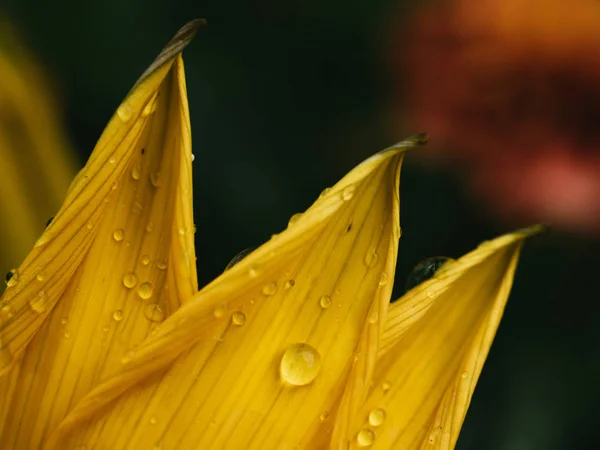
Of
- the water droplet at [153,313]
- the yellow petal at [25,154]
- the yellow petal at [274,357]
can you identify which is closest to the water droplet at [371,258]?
the yellow petal at [274,357]

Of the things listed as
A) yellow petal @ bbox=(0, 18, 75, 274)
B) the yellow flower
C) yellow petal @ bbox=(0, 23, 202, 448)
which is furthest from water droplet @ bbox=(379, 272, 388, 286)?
yellow petal @ bbox=(0, 18, 75, 274)

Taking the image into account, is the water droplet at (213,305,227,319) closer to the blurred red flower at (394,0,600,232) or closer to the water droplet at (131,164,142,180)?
the water droplet at (131,164,142,180)

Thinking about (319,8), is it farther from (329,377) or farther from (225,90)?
(329,377)

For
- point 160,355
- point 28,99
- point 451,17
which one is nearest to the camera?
point 160,355

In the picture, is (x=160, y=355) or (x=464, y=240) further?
(x=464, y=240)

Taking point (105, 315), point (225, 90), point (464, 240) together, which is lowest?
point (464, 240)

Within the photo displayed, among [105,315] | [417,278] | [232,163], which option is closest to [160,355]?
[105,315]
